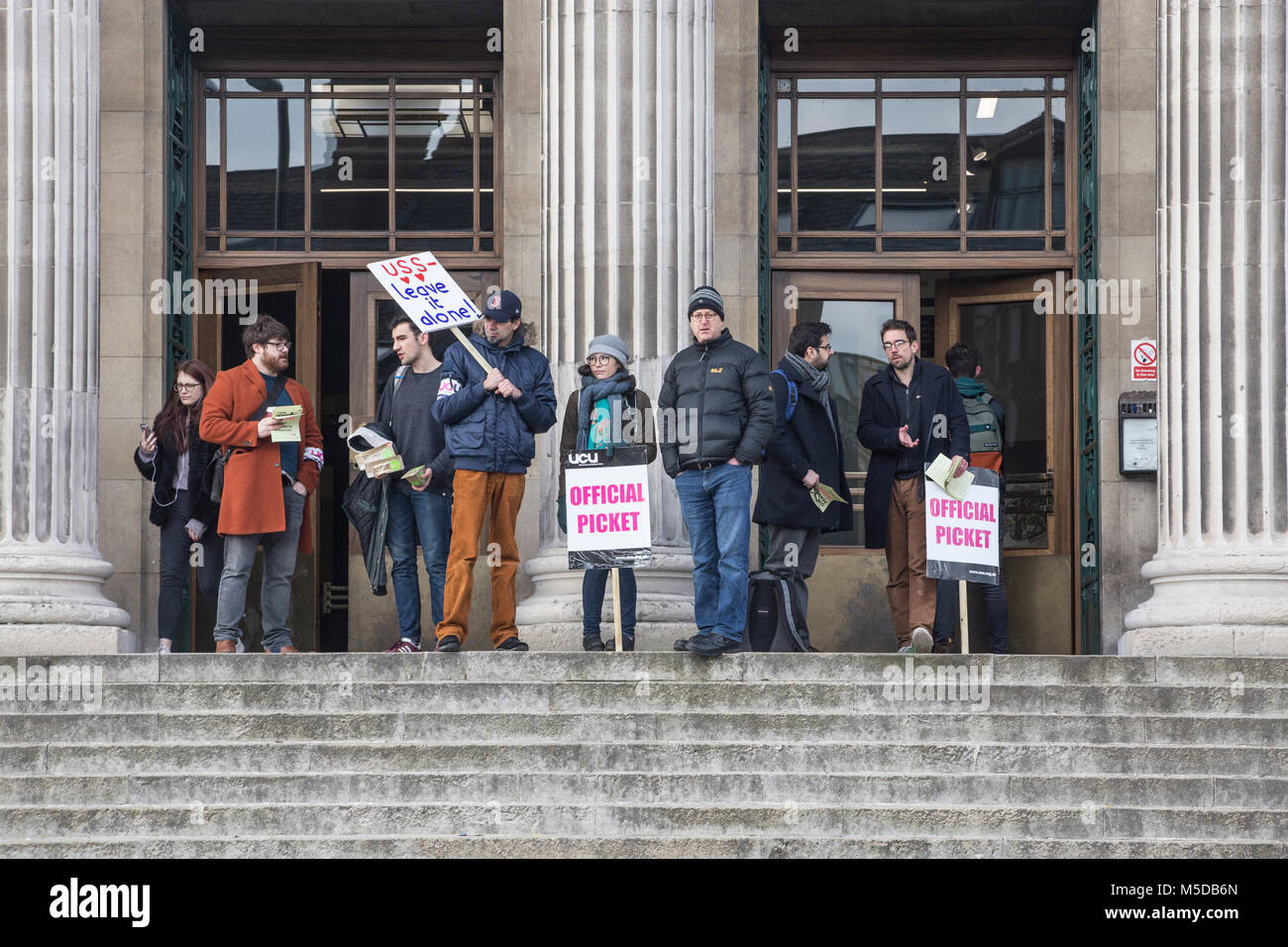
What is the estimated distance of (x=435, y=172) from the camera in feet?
54.9

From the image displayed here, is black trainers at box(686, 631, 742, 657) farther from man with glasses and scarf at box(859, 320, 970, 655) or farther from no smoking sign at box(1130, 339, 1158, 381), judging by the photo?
no smoking sign at box(1130, 339, 1158, 381)

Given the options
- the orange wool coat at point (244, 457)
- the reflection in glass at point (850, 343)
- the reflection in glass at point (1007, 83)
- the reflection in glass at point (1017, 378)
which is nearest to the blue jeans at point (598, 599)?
the orange wool coat at point (244, 457)

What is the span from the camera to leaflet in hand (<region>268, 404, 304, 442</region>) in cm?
1228

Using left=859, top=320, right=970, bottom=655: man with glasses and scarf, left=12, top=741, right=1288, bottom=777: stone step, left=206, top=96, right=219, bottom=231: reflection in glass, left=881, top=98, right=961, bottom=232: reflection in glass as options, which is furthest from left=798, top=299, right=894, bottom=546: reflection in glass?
left=12, top=741, right=1288, bottom=777: stone step

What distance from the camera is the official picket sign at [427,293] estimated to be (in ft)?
39.9

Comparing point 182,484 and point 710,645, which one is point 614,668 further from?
point 182,484

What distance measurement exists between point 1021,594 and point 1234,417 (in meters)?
3.78

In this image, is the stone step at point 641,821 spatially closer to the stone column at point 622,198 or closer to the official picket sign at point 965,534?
the official picket sign at point 965,534

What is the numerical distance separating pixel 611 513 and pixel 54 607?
3760mm

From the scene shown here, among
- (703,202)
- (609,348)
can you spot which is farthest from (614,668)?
(703,202)

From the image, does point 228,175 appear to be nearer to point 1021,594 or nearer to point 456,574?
point 456,574

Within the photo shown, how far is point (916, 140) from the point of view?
54.9 ft

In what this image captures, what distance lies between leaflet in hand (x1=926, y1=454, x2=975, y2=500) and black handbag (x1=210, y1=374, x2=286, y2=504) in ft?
14.0

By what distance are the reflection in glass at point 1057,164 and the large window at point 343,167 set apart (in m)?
4.81
